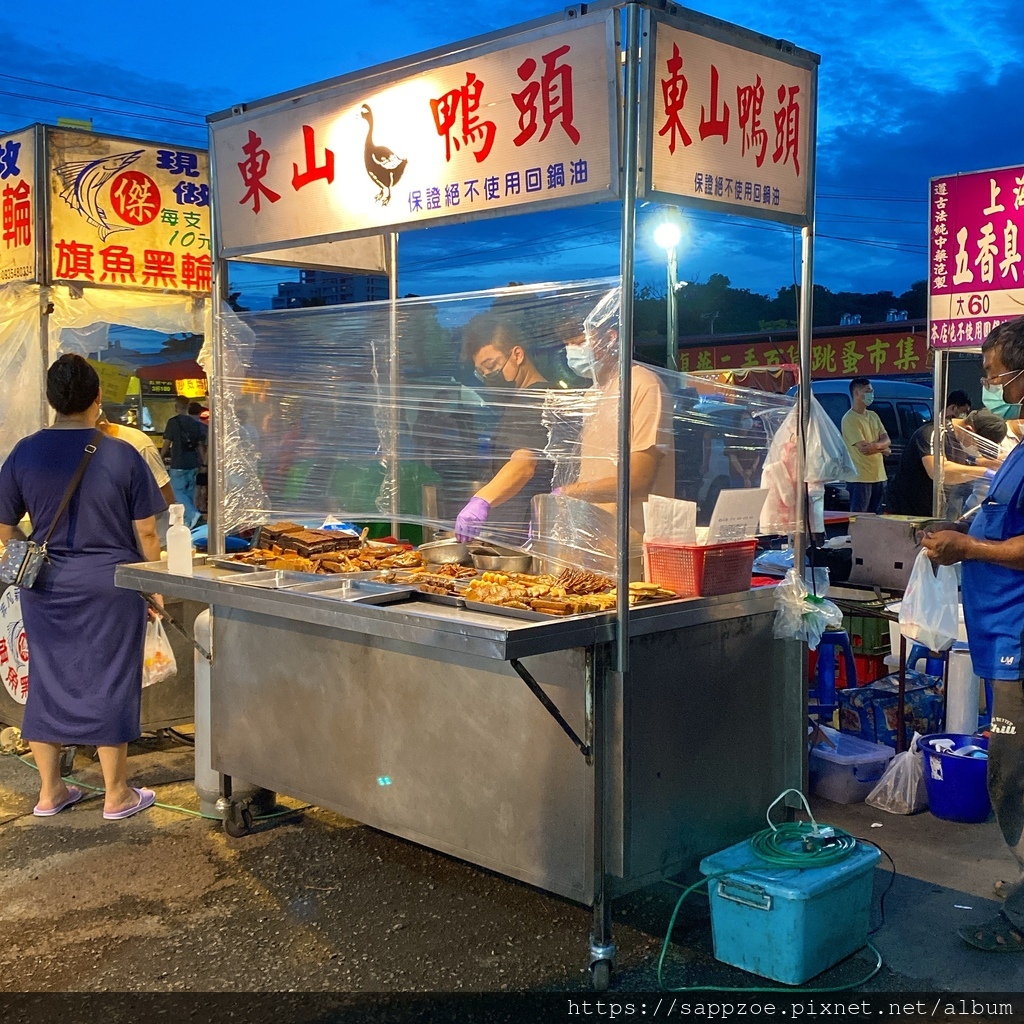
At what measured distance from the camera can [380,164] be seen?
12.3ft

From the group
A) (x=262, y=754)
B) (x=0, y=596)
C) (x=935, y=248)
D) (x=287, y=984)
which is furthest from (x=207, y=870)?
(x=935, y=248)

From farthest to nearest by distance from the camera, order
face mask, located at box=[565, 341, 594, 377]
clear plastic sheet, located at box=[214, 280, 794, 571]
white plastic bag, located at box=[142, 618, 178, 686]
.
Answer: white plastic bag, located at box=[142, 618, 178, 686], clear plastic sheet, located at box=[214, 280, 794, 571], face mask, located at box=[565, 341, 594, 377]

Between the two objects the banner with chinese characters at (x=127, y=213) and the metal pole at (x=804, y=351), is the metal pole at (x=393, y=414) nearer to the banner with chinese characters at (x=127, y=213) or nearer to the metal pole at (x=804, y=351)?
the metal pole at (x=804, y=351)

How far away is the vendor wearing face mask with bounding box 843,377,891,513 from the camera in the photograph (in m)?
9.85

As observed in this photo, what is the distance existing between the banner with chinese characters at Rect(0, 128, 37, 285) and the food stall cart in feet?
6.25

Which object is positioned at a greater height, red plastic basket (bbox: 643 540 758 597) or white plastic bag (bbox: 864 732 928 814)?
red plastic basket (bbox: 643 540 758 597)

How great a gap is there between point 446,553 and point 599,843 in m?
1.40

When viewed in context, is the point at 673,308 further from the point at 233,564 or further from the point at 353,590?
the point at 353,590

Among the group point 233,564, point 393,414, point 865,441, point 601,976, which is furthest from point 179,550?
point 865,441

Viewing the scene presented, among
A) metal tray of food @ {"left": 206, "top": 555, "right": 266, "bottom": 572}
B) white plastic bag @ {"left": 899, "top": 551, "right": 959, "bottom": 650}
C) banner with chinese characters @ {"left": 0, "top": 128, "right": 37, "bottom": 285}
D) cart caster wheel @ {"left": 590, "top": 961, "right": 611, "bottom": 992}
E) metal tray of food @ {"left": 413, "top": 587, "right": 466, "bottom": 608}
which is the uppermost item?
banner with chinese characters @ {"left": 0, "top": 128, "right": 37, "bottom": 285}

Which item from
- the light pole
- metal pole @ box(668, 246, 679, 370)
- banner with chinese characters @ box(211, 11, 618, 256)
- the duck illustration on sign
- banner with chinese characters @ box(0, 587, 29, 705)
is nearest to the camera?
banner with chinese characters @ box(211, 11, 618, 256)

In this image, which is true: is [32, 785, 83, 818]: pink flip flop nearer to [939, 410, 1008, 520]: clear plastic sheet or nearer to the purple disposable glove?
the purple disposable glove

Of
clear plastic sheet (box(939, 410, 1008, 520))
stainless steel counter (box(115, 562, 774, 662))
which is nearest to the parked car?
clear plastic sheet (box(939, 410, 1008, 520))

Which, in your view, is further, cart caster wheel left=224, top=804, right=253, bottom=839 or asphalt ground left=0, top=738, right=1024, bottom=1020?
cart caster wheel left=224, top=804, right=253, bottom=839
